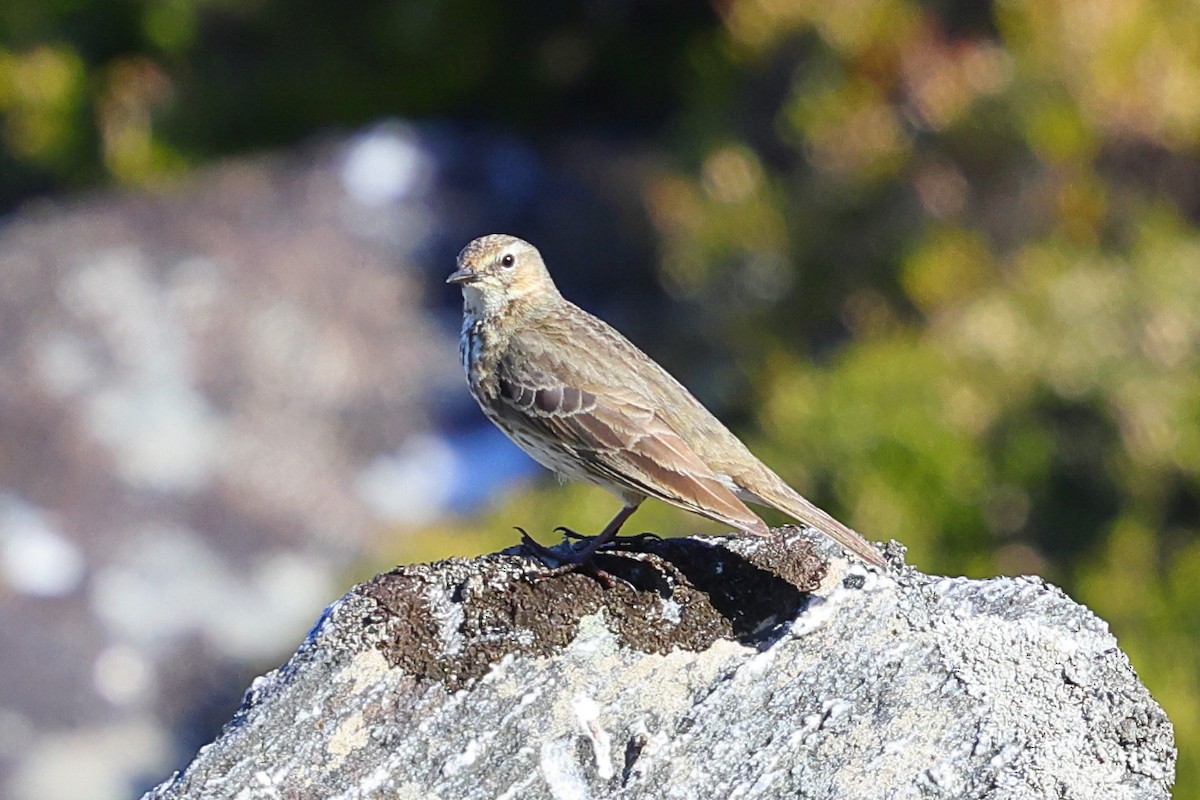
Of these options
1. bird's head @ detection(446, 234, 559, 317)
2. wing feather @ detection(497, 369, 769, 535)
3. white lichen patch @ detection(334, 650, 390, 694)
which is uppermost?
bird's head @ detection(446, 234, 559, 317)

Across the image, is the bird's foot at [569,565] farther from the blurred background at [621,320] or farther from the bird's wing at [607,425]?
the blurred background at [621,320]

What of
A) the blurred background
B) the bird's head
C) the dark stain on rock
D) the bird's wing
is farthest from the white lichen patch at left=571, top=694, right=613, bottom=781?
the blurred background

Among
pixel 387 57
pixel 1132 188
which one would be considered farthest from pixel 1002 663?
pixel 387 57

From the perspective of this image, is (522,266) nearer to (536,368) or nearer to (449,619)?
(536,368)

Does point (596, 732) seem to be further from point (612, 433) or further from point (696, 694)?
point (612, 433)

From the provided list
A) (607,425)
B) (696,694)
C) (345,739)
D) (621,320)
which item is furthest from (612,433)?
Result: (621,320)

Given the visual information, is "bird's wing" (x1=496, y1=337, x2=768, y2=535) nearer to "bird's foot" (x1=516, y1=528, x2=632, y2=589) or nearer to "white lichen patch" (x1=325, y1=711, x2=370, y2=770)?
"bird's foot" (x1=516, y1=528, x2=632, y2=589)
